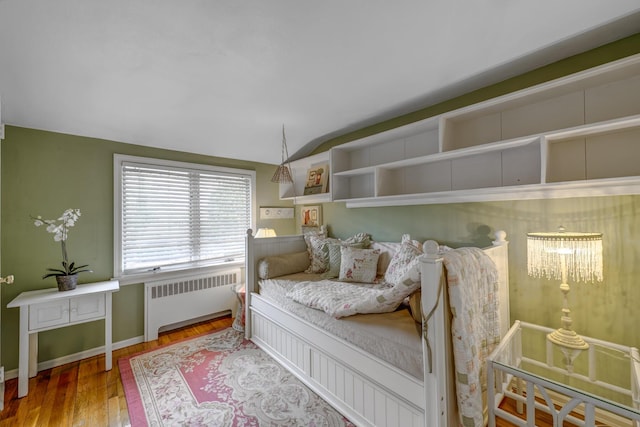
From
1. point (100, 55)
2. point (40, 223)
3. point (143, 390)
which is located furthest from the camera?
point (40, 223)

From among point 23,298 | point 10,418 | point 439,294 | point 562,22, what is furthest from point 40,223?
point 562,22

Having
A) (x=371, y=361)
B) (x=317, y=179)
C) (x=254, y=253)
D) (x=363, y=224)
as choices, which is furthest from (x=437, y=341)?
(x=317, y=179)

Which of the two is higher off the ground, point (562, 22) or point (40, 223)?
point (562, 22)

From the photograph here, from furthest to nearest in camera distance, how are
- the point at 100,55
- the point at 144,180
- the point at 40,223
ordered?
1. the point at 144,180
2. the point at 40,223
3. the point at 100,55

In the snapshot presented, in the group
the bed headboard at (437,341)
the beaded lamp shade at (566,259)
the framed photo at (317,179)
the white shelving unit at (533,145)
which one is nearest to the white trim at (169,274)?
the framed photo at (317,179)

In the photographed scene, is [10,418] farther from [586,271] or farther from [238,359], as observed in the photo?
[586,271]

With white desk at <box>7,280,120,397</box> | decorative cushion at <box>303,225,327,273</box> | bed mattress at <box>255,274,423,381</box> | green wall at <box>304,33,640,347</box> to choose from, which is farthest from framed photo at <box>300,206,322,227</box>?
white desk at <box>7,280,120,397</box>

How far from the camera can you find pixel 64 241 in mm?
2326

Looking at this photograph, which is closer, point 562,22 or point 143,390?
point 562,22

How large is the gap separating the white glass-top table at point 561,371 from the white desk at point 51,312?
2902mm

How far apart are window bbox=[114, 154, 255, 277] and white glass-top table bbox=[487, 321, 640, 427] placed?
2.99 m

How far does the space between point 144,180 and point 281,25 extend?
93.3 inches

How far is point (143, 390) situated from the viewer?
6.58ft

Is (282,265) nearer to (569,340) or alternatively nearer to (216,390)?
(216,390)
